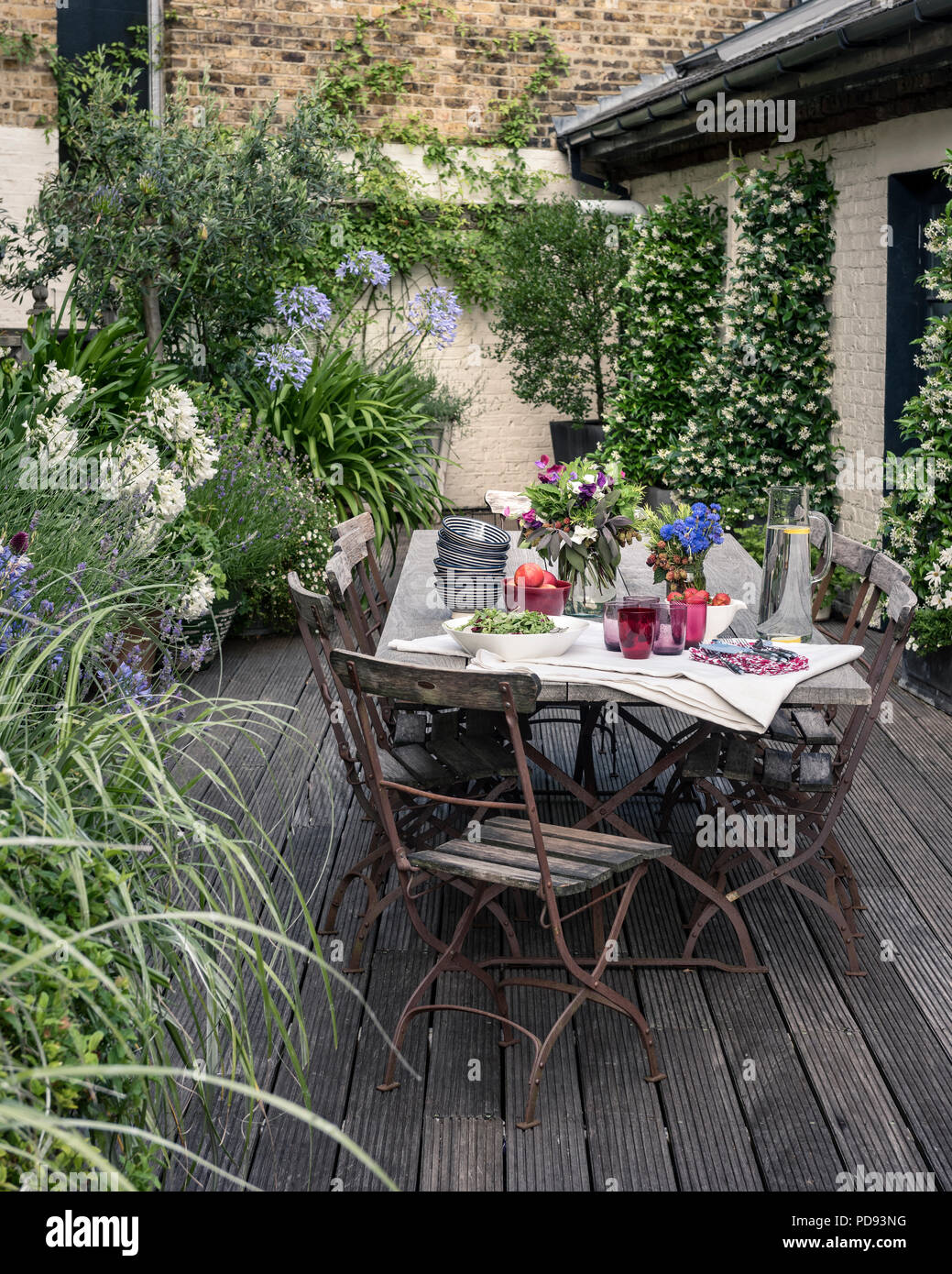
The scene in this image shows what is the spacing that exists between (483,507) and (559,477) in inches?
298

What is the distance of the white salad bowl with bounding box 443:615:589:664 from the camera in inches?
121

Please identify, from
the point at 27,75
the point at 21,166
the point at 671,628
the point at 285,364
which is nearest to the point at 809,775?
the point at 671,628

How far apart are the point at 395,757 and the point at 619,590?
0.86m

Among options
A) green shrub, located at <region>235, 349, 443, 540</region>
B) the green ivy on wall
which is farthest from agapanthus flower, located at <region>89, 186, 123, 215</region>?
the green ivy on wall

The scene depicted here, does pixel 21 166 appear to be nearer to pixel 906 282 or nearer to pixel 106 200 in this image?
pixel 106 200

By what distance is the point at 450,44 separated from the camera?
10.5m

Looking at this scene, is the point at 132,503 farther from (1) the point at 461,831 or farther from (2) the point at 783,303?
(2) the point at 783,303

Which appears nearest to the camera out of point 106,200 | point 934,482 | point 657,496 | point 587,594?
point 587,594

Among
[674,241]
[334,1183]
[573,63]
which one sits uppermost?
[573,63]

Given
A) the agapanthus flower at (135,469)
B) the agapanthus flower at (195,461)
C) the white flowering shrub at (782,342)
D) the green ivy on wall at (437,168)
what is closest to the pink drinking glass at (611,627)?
the agapanthus flower at (135,469)

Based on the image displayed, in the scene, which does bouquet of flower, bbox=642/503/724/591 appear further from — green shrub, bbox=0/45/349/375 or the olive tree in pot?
the olive tree in pot

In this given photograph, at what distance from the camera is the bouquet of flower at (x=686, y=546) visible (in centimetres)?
327

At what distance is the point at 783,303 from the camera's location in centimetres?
708

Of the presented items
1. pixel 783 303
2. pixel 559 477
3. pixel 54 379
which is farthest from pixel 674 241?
pixel 559 477
